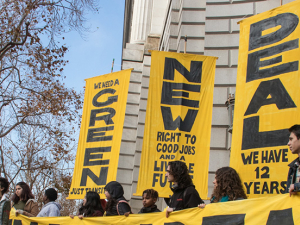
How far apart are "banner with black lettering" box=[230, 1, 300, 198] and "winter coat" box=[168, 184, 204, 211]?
4.75 ft

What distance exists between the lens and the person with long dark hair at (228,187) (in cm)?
517

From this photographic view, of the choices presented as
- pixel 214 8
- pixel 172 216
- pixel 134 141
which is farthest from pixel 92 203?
pixel 134 141

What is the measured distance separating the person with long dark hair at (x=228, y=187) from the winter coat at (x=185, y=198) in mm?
472

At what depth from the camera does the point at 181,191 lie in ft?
19.2

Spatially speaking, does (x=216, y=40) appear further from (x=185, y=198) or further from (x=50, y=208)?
(x=185, y=198)

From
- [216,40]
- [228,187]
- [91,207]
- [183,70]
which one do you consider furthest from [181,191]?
[216,40]

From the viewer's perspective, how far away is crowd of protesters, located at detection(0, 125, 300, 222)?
492cm

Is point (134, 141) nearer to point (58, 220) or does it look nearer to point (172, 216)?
point (58, 220)

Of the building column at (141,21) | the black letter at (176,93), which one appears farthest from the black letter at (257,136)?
the building column at (141,21)

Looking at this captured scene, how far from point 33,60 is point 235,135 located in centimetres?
1150

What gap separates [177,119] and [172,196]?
134 inches

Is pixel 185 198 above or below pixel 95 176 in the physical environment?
below

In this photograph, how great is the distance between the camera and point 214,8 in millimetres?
13031

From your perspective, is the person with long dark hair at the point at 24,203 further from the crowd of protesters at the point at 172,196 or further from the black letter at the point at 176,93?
the black letter at the point at 176,93
